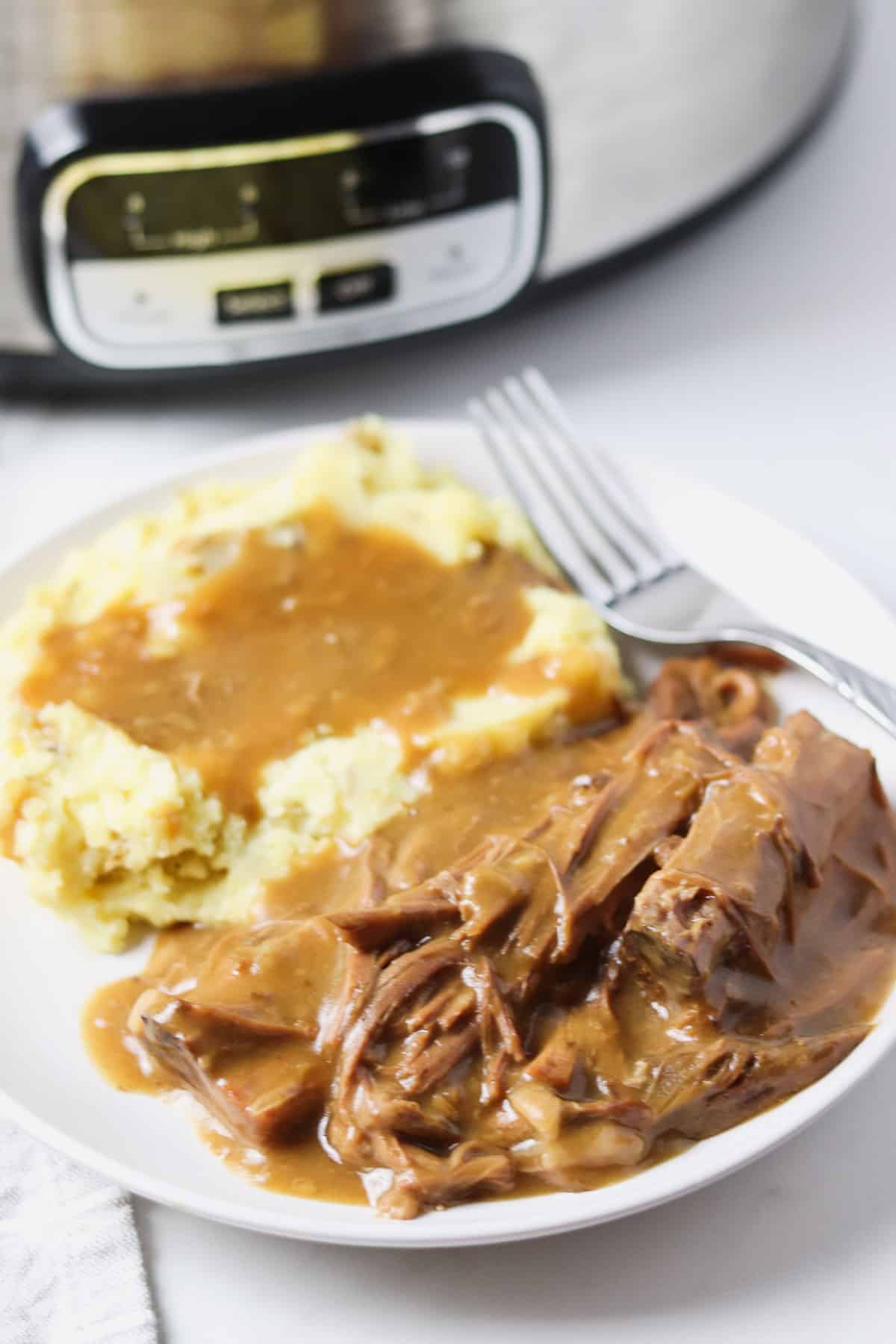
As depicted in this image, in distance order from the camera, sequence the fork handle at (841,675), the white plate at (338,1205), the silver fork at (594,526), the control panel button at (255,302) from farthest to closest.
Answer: the control panel button at (255,302) → the silver fork at (594,526) → the fork handle at (841,675) → the white plate at (338,1205)

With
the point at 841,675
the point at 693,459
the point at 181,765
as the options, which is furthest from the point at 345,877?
the point at 693,459

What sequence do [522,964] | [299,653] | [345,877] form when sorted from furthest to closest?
[299,653]
[345,877]
[522,964]

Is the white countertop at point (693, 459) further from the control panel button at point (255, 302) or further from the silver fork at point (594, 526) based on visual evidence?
the silver fork at point (594, 526)

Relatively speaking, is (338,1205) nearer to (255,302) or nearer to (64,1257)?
(64,1257)

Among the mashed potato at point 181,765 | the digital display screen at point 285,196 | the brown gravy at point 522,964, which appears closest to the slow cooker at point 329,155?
the digital display screen at point 285,196

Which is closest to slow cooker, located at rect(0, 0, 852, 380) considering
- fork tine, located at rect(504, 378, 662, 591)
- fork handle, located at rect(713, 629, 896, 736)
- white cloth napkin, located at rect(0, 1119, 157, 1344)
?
fork tine, located at rect(504, 378, 662, 591)

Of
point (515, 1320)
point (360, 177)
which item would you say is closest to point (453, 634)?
point (360, 177)

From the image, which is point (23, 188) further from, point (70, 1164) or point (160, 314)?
point (70, 1164)

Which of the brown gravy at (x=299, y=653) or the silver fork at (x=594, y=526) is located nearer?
the brown gravy at (x=299, y=653)
